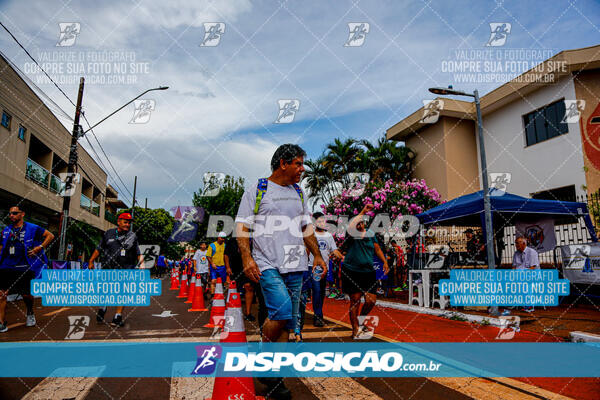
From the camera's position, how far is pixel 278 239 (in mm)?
3225

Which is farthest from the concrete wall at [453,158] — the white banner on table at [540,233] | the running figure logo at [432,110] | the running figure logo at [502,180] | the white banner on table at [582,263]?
the white banner on table at [582,263]

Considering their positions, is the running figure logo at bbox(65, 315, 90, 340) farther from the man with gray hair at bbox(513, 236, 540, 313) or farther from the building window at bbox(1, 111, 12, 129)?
the building window at bbox(1, 111, 12, 129)

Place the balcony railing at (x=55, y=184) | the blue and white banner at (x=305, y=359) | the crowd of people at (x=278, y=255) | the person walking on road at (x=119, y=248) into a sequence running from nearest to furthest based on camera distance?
1. the crowd of people at (x=278, y=255)
2. the blue and white banner at (x=305, y=359)
3. the person walking on road at (x=119, y=248)
4. the balcony railing at (x=55, y=184)

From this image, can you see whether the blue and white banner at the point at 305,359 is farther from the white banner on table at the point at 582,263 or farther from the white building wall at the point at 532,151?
the white building wall at the point at 532,151

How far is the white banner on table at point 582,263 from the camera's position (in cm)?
838

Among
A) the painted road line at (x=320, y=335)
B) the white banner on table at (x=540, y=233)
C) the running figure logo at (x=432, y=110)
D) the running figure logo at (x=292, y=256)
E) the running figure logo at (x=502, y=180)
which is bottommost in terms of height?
the painted road line at (x=320, y=335)

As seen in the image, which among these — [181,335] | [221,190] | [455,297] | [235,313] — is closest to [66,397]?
[235,313]

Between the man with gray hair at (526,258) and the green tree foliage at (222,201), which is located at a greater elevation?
the green tree foliage at (222,201)

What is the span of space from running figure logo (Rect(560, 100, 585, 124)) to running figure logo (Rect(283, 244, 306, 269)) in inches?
611

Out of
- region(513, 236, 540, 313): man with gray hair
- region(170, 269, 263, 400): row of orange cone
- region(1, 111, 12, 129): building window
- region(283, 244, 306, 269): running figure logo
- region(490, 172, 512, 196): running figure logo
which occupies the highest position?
region(1, 111, 12, 129): building window

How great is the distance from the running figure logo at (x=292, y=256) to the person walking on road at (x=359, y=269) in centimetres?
202

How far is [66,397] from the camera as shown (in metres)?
2.98

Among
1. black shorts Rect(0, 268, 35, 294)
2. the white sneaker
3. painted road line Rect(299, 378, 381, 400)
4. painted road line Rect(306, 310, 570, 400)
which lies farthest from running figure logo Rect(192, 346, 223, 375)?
the white sneaker

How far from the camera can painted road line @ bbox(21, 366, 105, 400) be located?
300 centimetres
